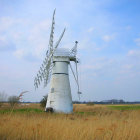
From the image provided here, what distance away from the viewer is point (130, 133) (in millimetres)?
4035


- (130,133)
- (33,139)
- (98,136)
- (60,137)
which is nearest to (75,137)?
(60,137)

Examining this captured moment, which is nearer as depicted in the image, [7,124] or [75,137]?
[75,137]

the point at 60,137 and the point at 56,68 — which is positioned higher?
the point at 56,68

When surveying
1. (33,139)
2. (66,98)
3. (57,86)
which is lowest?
(33,139)

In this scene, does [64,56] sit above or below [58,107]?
above

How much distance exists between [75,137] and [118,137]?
867 mm

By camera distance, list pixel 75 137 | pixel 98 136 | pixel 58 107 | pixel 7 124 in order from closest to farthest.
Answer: pixel 75 137 < pixel 98 136 < pixel 7 124 < pixel 58 107

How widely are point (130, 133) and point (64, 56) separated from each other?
59.7 ft

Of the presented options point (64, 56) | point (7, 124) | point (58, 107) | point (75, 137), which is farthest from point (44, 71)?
point (75, 137)

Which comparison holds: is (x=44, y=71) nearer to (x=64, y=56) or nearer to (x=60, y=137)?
(x=64, y=56)

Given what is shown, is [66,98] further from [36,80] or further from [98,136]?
[98,136]

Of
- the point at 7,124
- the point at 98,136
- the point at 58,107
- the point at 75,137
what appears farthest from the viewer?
the point at 58,107

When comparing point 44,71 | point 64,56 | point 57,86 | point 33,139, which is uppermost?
point 64,56

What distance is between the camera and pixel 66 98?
21188 mm
